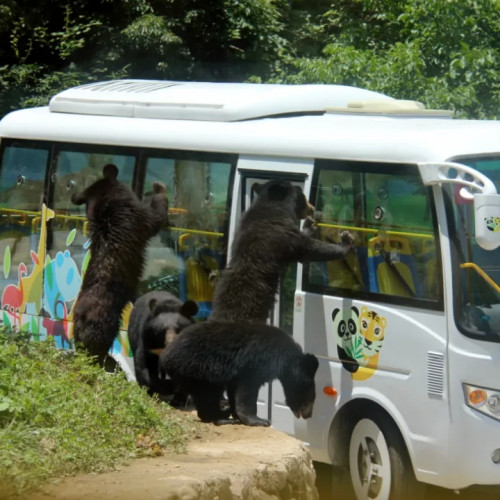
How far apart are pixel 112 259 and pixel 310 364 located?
→ 7.35 ft

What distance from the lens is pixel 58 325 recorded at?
34.7 feet

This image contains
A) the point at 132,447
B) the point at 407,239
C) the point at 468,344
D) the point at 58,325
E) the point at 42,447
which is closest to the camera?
the point at 42,447

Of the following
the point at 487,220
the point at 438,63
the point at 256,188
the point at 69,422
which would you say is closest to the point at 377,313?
the point at 487,220

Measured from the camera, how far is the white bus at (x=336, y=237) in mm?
7711

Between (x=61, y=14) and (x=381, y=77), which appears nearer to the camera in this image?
(x=381, y=77)

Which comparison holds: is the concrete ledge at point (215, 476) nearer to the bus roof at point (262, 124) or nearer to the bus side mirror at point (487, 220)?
the bus side mirror at point (487, 220)

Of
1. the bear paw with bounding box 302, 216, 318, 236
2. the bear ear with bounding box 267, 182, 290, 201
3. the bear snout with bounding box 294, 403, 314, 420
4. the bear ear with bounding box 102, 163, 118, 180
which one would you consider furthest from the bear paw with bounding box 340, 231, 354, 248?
the bear ear with bounding box 102, 163, 118, 180

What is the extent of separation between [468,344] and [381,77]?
303 inches

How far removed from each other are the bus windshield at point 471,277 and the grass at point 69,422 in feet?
6.25

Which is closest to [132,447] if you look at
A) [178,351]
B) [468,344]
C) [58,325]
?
[178,351]

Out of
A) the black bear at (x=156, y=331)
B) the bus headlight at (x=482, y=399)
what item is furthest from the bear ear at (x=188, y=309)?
the bus headlight at (x=482, y=399)

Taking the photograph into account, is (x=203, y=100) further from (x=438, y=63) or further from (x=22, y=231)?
(x=438, y=63)

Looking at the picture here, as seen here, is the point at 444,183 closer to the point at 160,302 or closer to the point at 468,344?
the point at 468,344

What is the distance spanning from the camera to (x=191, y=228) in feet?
31.6
